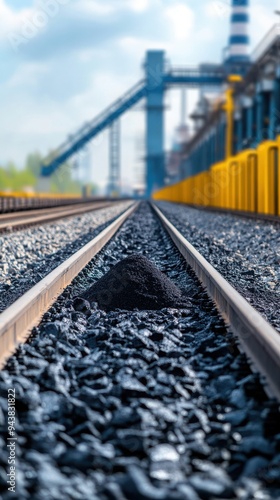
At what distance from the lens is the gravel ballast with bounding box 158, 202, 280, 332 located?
5.93m

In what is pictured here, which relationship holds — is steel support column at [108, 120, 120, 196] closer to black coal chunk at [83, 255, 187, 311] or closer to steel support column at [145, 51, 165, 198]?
steel support column at [145, 51, 165, 198]

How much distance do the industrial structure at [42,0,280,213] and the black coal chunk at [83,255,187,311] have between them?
45.6ft

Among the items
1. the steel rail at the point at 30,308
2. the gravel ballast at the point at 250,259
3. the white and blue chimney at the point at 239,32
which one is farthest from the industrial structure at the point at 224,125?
the steel rail at the point at 30,308

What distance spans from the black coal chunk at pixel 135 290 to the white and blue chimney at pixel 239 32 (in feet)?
249

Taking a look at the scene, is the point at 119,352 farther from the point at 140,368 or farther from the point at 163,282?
the point at 163,282

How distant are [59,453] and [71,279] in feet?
14.4

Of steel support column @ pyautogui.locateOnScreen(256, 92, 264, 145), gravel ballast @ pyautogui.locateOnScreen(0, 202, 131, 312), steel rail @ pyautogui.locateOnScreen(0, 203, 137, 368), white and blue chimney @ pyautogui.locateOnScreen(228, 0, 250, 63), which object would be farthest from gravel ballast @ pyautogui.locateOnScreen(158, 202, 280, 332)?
white and blue chimney @ pyautogui.locateOnScreen(228, 0, 250, 63)

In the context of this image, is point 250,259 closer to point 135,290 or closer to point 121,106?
point 135,290

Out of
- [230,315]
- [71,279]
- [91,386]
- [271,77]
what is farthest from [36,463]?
[271,77]

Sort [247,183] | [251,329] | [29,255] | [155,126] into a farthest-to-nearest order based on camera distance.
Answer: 1. [155,126]
2. [247,183]
3. [29,255]
4. [251,329]

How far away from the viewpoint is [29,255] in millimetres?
9914

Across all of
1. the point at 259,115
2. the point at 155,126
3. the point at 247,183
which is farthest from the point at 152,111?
the point at 247,183

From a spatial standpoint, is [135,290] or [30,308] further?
[135,290]

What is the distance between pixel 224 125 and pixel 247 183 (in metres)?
37.8
